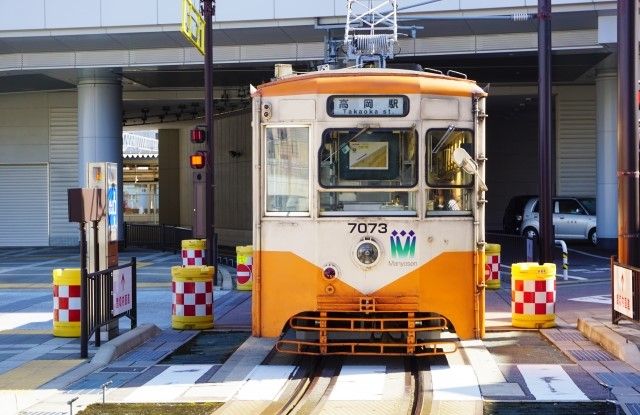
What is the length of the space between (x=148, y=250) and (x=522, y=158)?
1900 centimetres

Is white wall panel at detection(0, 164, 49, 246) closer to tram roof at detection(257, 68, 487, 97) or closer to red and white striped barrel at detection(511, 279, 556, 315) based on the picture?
red and white striped barrel at detection(511, 279, 556, 315)

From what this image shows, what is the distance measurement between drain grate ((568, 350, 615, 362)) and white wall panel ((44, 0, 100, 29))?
1913 centimetres

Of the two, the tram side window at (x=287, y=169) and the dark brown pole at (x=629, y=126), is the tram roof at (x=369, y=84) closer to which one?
the tram side window at (x=287, y=169)

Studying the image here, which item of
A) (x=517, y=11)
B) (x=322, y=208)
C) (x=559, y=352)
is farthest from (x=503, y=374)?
(x=517, y=11)

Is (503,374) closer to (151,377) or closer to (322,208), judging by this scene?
(322,208)

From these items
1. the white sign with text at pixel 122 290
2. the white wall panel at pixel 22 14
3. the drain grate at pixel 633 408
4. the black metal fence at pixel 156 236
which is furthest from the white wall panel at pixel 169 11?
the drain grate at pixel 633 408

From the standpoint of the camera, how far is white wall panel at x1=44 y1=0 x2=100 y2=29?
26.7 meters

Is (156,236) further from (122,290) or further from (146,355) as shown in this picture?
(146,355)

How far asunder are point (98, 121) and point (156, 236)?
5.30 metres

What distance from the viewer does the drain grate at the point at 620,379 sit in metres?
9.13

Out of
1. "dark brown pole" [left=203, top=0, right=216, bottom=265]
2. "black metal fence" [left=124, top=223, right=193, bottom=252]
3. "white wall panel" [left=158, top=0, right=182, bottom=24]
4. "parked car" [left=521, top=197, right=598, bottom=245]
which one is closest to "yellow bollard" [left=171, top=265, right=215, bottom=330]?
"dark brown pole" [left=203, top=0, right=216, bottom=265]

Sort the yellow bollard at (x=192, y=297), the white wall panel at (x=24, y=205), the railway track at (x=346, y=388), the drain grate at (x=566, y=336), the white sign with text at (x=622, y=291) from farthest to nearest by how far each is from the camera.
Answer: the white wall panel at (x=24, y=205)
the yellow bollard at (x=192, y=297)
the drain grate at (x=566, y=336)
the white sign with text at (x=622, y=291)
the railway track at (x=346, y=388)

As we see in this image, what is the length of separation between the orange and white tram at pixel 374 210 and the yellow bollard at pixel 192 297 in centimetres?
292

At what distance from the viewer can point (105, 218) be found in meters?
11.9
